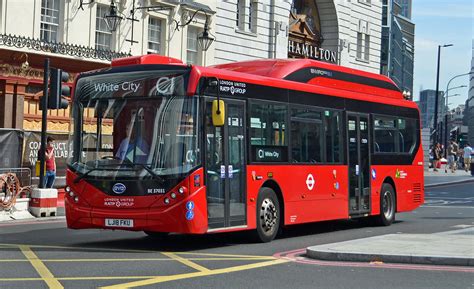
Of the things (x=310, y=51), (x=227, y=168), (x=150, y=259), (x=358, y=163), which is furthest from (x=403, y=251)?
(x=310, y=51)

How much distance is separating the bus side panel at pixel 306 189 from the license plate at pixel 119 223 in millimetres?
2174

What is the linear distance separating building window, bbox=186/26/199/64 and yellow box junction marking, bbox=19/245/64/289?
21538 millimetres

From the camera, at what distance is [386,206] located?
1916 centimetres

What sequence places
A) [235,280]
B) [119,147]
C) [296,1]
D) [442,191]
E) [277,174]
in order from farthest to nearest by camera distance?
[296,1] < [442,191] < [277,174] < [119,147] < [235,280]

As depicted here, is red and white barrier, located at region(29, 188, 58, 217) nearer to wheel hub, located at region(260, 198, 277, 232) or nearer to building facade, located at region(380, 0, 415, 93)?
wheel hub, located at region(260, 198, 277, 232)

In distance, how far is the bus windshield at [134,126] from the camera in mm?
12766

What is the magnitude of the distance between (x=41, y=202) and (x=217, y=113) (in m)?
8.37

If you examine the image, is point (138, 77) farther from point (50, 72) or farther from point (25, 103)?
point (25, 103)

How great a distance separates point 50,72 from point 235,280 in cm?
1039

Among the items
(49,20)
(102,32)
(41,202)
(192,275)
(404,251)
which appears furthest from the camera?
(102,32)

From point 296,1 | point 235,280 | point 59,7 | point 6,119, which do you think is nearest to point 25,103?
point 6,119

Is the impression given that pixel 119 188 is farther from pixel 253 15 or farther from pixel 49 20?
pixel 253 15

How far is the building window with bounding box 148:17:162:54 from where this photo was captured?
105ft

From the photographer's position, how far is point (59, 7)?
27.8 metres
